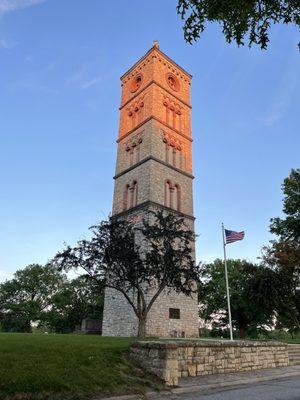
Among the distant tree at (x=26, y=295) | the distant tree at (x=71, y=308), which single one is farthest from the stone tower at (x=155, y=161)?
the distant tree at (x=26, y=295)

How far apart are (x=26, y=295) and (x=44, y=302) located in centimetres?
291

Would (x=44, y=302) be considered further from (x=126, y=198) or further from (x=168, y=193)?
(x=168, y=193)

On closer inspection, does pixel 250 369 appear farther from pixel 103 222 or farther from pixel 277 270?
pixel 277 270

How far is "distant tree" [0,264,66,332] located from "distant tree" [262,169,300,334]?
32.2 meters

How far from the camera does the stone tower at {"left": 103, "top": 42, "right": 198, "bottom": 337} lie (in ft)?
83.1

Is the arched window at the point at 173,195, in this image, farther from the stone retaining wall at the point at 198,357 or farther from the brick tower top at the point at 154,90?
the stone retaining wall at the point at 198,357

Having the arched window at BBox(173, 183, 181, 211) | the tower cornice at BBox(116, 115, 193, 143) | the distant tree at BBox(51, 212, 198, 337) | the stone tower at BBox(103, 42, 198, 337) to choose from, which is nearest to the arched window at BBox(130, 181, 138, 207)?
the stone tower at BBox(103, 42, 198, 337)

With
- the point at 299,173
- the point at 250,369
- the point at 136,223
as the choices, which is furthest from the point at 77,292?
the point at 250,369

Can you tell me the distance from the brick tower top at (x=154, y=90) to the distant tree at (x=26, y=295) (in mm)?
26568

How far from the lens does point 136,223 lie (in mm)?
27547

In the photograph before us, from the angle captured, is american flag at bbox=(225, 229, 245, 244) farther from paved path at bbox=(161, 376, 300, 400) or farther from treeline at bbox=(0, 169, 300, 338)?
paved path at bbox=(161, 376, 300, 400)

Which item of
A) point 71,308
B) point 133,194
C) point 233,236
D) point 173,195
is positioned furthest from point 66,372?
point 71,308

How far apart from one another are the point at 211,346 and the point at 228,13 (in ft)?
34.4

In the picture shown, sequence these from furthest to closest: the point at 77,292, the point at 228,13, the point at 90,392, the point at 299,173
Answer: the point at 77,292, the point at 299,173, the point at 90,392, the point at 228,13
